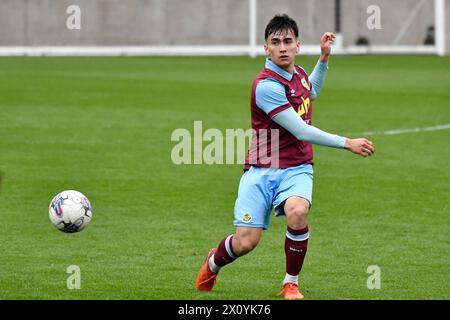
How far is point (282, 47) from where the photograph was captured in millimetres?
8297

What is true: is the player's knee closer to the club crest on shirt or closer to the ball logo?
the club crest on shirt

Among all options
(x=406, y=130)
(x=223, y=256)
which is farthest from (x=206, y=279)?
(x=406, y=130)

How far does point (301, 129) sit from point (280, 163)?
0.33 metres

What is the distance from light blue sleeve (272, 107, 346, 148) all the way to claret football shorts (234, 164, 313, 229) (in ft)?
0.96

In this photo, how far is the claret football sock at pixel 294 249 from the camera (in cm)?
827

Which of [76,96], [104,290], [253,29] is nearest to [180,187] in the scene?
[104,290]

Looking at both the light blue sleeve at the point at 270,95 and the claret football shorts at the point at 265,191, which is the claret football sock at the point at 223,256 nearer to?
the claret football shorts at the point at 265,191

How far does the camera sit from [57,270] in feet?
30.7

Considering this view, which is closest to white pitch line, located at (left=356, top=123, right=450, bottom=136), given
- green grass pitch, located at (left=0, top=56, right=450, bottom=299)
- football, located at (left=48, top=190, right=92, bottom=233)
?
green grass pitch, located at (left=0, top=56, right=450, bottom=299)

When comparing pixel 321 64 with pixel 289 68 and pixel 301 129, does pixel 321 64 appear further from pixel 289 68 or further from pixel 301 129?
pixel 301 129

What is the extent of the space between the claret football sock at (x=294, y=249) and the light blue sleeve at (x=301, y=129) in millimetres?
646

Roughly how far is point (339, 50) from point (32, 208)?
3009cm

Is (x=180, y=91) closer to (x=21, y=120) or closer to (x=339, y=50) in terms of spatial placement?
(x=21, y=120)

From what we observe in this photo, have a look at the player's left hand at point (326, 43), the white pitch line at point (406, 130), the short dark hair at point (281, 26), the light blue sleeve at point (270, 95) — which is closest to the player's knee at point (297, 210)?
the light blue sleeve at point (270, 95)
